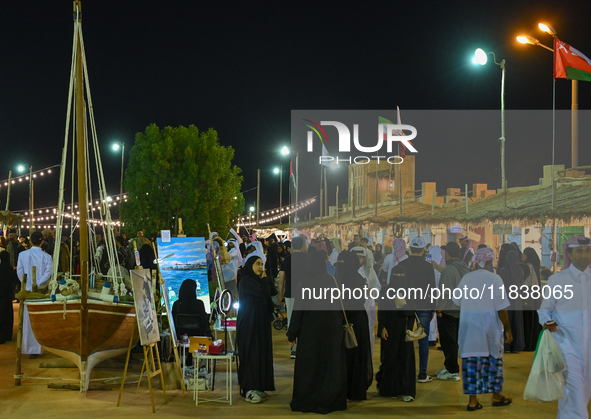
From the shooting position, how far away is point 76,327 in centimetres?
661

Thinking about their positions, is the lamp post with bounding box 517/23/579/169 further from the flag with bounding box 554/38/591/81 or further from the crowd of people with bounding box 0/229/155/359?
the crowd of people with bounding box 0/229/155/359

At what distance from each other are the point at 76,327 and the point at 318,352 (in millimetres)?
2901

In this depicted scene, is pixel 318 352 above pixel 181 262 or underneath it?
underneath

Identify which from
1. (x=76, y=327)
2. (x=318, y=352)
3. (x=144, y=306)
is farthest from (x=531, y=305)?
(x=76, y=327)

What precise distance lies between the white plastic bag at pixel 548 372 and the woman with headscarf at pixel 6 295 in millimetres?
8642

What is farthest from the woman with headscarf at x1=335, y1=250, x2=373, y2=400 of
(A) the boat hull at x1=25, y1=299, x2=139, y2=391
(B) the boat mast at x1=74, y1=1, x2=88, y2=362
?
(B) the boat mast at x1=74, y1=1, x2=88, y2=362

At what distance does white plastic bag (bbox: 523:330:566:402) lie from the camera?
4.72 metres

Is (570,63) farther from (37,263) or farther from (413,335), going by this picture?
(37,263)

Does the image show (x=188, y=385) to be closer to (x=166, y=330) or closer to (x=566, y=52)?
(x=166, y=330)

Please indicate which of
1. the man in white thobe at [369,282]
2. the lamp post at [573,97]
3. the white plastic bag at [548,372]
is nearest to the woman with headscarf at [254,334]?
the man in white thobe at [369,282]

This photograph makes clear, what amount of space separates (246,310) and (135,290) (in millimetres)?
1205

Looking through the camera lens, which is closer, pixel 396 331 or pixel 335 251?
pixel 396 331

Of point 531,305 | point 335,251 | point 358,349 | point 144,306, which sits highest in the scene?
point 335,251

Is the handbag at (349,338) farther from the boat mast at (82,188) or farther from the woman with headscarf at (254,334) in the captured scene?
the boat mast at (82,188)
